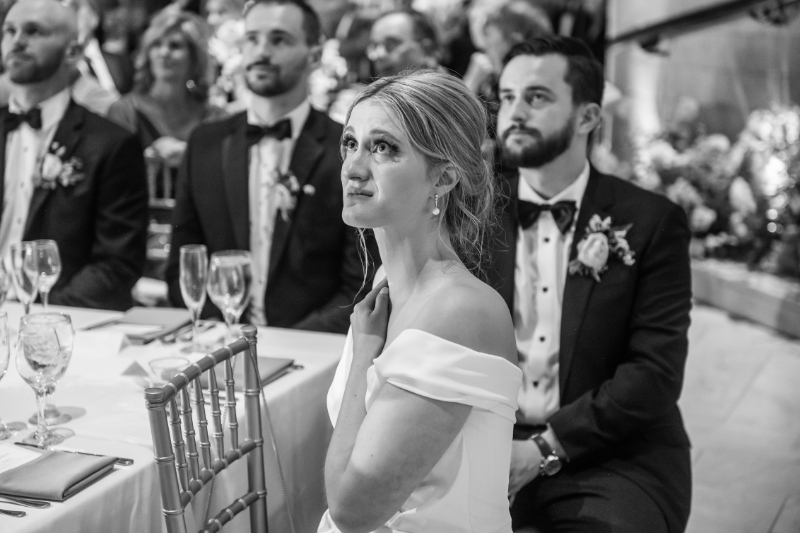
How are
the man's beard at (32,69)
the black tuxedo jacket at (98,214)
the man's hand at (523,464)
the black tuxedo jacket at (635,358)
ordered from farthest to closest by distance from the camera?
the man's beard at (32,69) < the black tuxedo jacket at (98,214) < the black tuxedo jacket at (635,358) < the man's hand at (523,464)

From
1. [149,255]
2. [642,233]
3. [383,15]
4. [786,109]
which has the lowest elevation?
[149,255]

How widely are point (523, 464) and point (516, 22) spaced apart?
472 cm

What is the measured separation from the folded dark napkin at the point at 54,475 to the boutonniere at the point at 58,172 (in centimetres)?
229

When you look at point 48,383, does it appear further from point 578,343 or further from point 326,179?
point 326,179

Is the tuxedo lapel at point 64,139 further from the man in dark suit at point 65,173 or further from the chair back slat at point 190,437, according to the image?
the chair back slat at point 190,437

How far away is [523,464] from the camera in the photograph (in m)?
2.18

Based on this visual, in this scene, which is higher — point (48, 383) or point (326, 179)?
point (326, 179)

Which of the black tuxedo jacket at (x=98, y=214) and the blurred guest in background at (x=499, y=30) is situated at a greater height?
the blurred guest in background at (x=499, y=30)

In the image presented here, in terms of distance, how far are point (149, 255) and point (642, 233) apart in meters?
4.18

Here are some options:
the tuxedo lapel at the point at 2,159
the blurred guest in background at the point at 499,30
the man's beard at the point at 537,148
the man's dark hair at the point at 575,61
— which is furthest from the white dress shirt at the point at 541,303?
the blurred guest in background at the point at 499,30

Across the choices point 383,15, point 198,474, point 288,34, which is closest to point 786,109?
point 383,15

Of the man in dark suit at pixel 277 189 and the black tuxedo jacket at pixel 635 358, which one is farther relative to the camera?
the man in dark suit at pixel 277 189

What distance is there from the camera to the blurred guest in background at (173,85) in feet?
19.6

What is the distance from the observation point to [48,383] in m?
1.69
